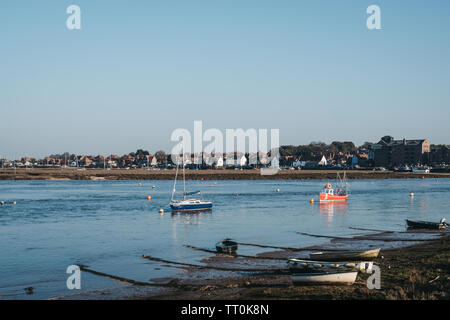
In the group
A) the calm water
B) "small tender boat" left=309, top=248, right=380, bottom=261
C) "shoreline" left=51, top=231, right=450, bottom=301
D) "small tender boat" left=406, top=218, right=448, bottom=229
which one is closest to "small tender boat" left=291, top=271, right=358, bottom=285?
"shoreline" left=51, top=231, right=450, bottom=301

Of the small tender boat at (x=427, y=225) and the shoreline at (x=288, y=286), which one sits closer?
the shoreline at (x=288, y=286)

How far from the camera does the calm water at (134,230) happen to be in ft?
101

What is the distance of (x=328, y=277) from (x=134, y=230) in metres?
32.1

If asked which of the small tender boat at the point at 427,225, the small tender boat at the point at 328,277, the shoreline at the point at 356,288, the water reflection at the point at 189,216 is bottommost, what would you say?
the water reflection at the point at 189,216

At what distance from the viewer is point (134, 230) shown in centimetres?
5134

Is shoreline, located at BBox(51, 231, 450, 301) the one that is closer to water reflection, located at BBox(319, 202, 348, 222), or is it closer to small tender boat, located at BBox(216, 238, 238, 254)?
small tender boat, located at BBox(216, 238, 238, 254)

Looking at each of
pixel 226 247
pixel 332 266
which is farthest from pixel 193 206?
pixel 332 266

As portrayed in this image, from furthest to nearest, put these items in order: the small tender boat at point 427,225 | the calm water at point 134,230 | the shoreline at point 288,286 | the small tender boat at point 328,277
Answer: the small tender boat at point 427,225
the calm water at point 134,230
the small tender boat at point 328,277
the shoreline at point 288,286

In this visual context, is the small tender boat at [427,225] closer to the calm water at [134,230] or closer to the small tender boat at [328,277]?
the calm water at [134,230]

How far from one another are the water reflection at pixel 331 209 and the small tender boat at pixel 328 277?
1521 inches

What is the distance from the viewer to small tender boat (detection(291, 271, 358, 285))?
2241 centimetres

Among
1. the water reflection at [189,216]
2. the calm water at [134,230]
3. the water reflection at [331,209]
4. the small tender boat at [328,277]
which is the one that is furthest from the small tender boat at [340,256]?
the water reflection at [331,209]

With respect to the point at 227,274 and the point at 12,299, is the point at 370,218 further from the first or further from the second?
the point at 12,299
